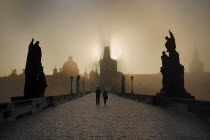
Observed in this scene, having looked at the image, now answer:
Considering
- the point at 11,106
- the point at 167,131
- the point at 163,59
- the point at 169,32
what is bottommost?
the point at 167,131

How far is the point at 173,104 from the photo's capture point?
53.1 feet

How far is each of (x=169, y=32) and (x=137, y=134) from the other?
57.0 feet

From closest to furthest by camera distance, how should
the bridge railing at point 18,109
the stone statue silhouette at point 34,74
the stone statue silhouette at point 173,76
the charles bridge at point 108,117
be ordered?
the charles bridge at point 108,117
the bridge railing at point 18,109
the stone statue silhouette at point 34,74
the stone statue silhouette at point 173,76

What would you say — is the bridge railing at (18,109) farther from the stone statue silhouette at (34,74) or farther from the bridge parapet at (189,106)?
the bridge parapet at (189,106)

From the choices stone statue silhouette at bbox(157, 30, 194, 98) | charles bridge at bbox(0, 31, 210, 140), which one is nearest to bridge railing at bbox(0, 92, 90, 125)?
charles bridge at bbox(0, 31, 210, 140)

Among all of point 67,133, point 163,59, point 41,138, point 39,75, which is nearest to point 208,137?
point 67,133

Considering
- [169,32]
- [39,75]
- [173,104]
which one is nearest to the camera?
[173,104]

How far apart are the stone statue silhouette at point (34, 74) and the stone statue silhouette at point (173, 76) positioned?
11.0 metres

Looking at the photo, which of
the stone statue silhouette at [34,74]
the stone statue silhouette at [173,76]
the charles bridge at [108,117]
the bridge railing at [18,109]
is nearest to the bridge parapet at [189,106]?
the charles bridge at [108,117]

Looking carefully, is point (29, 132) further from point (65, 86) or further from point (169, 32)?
point (65, 86)

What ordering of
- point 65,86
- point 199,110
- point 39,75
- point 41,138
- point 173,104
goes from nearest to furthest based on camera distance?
point 41,138, point 199,110, point 173,104, point 39,75, point 65,86

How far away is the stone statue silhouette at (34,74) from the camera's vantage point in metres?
17.2

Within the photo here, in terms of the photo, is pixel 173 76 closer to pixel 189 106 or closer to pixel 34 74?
pixel 189 106

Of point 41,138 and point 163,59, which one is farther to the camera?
point 163,59
